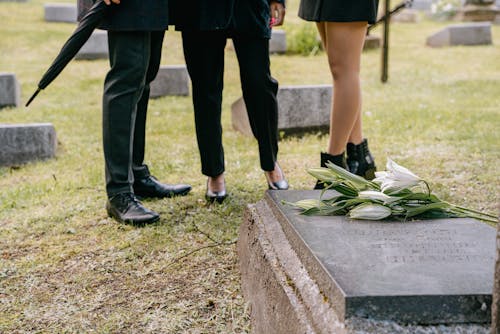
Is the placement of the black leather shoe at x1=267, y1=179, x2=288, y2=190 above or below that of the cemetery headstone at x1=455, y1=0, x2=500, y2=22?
below

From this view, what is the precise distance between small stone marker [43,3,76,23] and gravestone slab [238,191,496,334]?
11335 mm

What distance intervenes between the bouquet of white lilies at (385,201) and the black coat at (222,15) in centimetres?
103

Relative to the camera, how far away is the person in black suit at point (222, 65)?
10.3ft

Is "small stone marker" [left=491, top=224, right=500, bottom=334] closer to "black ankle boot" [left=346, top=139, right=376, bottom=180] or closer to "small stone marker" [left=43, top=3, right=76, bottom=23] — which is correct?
"black ankle boot" [left=346, top=139, right=376, bottom=180]

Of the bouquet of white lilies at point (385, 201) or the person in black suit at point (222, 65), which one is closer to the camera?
the bouquet of white lilies at point (385, 201)

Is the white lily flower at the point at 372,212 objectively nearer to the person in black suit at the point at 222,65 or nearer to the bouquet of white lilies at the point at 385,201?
the bouquet of white lilies at the point at 385,201

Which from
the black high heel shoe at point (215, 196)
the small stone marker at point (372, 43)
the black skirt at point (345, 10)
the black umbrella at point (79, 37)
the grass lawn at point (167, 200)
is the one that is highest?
the black skirt at point (345, 10)

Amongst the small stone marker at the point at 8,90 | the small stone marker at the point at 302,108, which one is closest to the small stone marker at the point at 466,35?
the small stone marker at the point at 302,108

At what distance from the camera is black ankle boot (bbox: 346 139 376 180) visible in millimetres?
3574

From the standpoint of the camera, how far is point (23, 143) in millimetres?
4516

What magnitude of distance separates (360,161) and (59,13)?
10543mm

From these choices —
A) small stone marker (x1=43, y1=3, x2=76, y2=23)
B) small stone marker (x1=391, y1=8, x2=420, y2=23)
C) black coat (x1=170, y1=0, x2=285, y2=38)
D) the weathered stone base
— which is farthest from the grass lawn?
small stone marker (x1=391, y1=8, x2=420, y2=23)

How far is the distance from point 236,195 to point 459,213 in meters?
1.56

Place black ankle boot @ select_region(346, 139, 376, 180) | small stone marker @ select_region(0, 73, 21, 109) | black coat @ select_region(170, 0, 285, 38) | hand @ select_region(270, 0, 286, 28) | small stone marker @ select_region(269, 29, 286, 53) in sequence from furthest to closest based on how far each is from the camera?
1. small stone marker @ select_region(269, 29, 286, 53)
2. small stone marker @ select_region(0, 73, 21, 109)
3. black ankle boot @ select_region(346, 139, 376, 180)
4. hand @ select_region(270, 0, 286, 28)
5. black coat @ select_region(170, 0, 285, 38)
